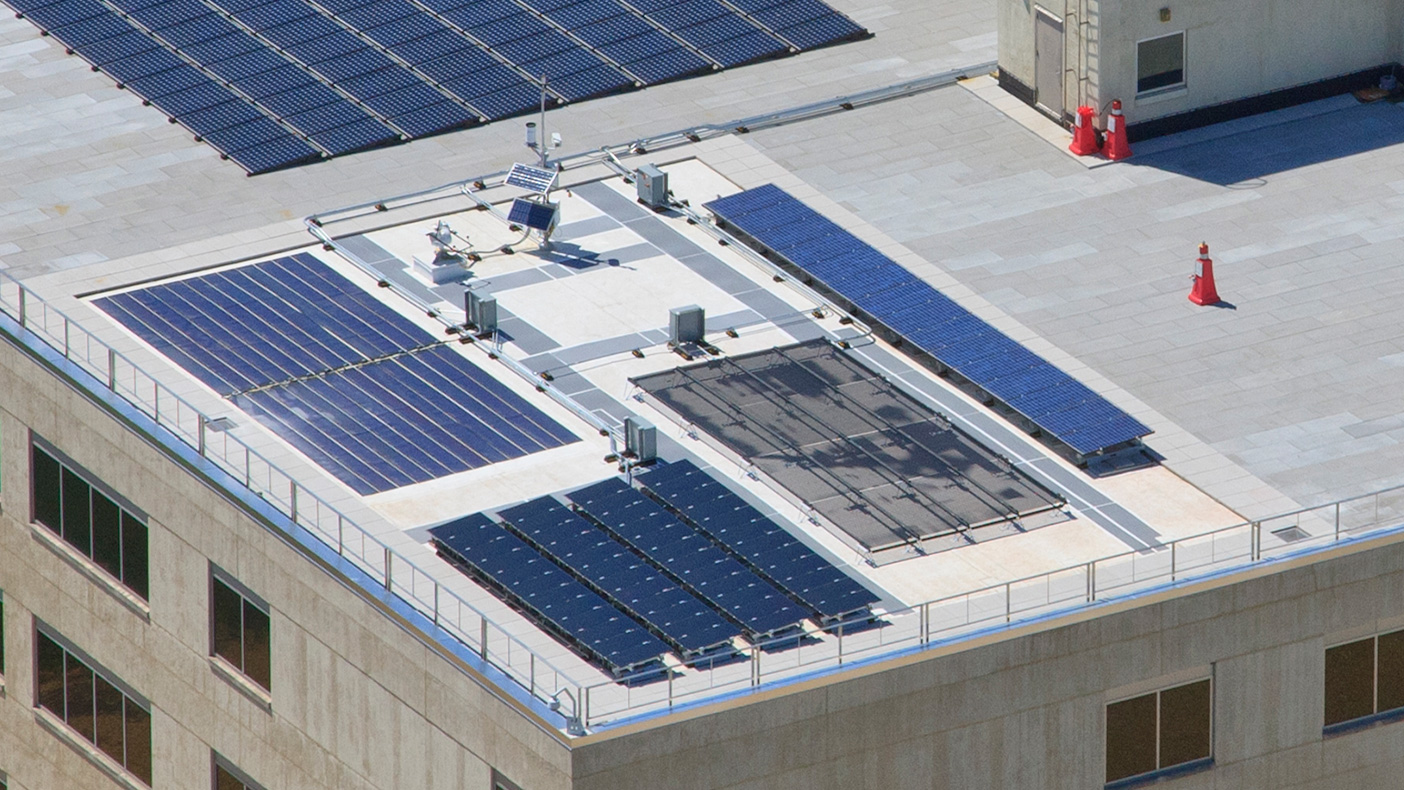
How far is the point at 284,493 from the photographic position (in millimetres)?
57750

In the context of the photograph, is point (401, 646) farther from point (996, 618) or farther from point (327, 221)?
point (327, 221)

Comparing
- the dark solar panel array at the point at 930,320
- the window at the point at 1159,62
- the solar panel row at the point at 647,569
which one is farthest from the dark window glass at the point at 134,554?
the window at the point at 1159,62

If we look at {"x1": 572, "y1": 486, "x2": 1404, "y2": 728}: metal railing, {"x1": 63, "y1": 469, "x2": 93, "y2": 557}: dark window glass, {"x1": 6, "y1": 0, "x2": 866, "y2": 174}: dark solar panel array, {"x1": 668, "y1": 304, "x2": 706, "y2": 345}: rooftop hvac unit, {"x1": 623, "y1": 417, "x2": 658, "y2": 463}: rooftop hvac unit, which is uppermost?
{"x1": 6, "y1": 0, "x2": 866, "y2": 174}: dark solar panel array

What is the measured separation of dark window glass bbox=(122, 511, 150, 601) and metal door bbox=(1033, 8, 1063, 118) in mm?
23205

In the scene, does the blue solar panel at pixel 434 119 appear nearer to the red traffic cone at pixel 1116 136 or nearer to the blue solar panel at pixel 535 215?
the blue solar panel at pixel 535 215

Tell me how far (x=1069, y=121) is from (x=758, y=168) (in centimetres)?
720

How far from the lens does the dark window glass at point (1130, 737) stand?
55250 millimetres

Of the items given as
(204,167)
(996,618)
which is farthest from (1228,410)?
(204,167)

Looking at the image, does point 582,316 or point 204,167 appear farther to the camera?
point 204,167

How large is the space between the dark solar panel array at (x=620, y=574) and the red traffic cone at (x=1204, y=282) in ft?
48.5

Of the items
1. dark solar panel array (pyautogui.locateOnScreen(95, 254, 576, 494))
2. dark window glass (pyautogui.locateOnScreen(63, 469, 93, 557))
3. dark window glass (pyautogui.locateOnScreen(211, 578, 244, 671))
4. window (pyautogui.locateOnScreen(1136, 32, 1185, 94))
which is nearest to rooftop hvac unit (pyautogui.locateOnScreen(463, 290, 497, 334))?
dark solar panel array (pyautogui.locateOnScreen(95, 254, 576, 494))

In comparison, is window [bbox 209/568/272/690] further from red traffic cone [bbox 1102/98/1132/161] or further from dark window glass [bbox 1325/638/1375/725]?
red traffic cone [bbox 1102/98/1132/161]

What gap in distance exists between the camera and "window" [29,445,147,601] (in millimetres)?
62094

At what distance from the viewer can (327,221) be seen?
2670 inches
